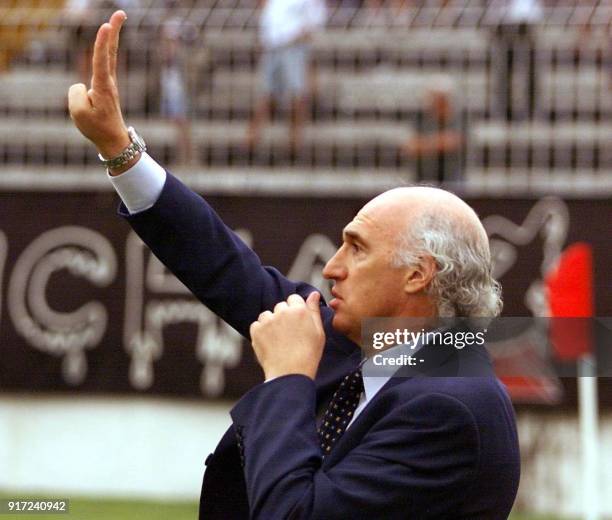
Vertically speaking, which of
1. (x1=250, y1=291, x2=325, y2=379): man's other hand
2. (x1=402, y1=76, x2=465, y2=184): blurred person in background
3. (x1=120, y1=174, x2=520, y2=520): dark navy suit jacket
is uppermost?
(x1=402, y1=76, x2=465, y2=184): blurred person in background

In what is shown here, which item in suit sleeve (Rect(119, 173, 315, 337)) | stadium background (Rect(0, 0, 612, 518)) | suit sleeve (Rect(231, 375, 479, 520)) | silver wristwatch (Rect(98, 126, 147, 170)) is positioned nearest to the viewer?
suit sleeve (Rect(231, 375, 479, 520))

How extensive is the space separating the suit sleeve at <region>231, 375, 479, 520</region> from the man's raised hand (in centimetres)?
64

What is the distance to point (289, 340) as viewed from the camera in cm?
302

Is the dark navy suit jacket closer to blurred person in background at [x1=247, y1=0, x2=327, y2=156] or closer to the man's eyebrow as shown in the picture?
the man's eyebrow

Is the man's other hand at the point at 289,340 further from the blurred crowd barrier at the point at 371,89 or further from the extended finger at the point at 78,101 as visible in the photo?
the blurred crowd barrier at the point at 371,89

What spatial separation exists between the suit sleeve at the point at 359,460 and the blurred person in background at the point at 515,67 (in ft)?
23.5

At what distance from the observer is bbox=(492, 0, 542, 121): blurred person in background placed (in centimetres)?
998

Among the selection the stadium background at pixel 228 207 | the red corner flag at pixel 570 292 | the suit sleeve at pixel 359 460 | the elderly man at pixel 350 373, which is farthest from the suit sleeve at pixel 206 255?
the stadium background at pixel 228 207

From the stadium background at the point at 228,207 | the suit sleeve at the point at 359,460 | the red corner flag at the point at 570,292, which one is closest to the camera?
the suit sleeve at the point at 359,460

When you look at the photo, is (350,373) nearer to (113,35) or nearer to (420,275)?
(420,275)

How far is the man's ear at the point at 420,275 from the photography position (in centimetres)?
312

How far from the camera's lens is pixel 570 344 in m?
5.12

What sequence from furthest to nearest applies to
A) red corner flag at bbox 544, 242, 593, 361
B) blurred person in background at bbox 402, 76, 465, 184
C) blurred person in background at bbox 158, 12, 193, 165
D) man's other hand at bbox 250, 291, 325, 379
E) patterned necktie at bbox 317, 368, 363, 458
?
blurred person in background at bbox 158, 12, 193, 165 < blurred person in background at bbox 402, 76, 465, 184 < red corner flag at bbox 544, 242, 593, 361 < patterned necktie at bbox 317, 368, 363, 458 < man's other hand at bbox 250, 291, 325, 379

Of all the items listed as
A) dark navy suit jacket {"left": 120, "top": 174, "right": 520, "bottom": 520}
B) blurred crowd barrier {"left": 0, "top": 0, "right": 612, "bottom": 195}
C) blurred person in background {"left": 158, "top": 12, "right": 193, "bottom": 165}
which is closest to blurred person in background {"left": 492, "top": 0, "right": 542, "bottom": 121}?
blurred crowd barrier {"left": 0, "top": 0, "right": 612, "bottom": 195}
